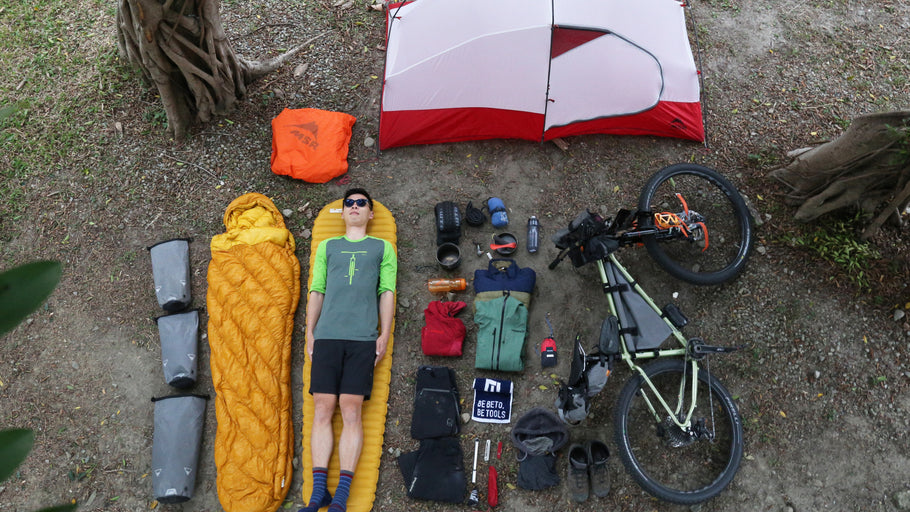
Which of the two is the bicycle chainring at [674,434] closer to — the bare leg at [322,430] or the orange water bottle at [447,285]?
the orange water bottle at [447,285]

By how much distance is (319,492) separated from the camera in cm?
480

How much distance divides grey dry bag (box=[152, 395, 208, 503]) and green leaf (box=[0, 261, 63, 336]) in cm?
501

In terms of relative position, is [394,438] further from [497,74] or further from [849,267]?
[849,267]

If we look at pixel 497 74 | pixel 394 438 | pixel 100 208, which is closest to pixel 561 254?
pixel 497 74

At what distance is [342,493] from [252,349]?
1.55 meters

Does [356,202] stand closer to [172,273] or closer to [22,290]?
[172,273]

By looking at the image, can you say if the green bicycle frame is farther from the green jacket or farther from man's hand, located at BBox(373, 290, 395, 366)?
man's hand, located at BBox(373, 290, 395, 366)

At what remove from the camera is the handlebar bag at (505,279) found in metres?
5.58

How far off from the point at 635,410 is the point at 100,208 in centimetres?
597

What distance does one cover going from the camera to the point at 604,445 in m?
4.98

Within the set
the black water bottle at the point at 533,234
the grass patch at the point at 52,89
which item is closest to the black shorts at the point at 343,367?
the black water bottle at the point at 533,234

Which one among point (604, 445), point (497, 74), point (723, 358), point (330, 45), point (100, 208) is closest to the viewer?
point (604, 445)

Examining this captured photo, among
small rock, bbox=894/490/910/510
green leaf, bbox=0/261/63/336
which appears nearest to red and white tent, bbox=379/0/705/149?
small rock, bbox=894/490/910/510

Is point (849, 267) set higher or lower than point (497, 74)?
lower
